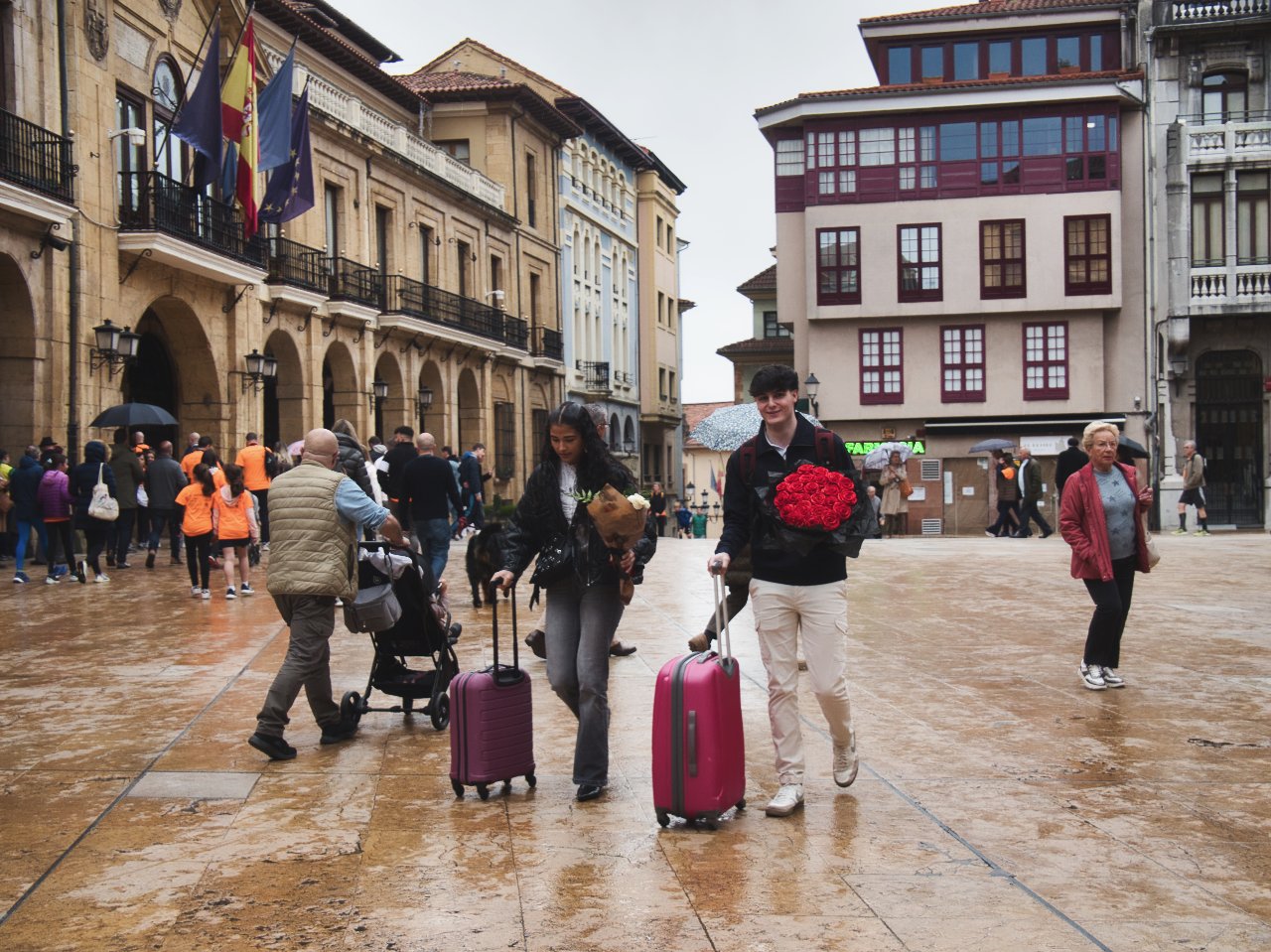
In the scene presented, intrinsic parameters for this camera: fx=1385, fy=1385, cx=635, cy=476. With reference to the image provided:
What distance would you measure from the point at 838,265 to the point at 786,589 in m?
36.5

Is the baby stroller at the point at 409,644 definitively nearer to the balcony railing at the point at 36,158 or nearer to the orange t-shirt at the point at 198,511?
the orange t-shirt at the point at 198,511

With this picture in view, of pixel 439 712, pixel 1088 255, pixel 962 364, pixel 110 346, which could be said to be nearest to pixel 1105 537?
pixel 439 712

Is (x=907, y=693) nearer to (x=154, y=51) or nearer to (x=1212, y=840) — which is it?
(x=1212, y=840)

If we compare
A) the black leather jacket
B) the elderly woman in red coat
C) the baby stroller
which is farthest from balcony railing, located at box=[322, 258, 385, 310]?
the black leather jacket

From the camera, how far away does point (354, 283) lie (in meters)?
32.0

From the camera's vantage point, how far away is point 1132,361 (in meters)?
40.1

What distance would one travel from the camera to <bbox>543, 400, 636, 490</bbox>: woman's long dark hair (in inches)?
245

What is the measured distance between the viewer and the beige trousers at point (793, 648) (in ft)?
18.9

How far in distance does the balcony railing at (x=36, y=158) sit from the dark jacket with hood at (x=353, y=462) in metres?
10.4

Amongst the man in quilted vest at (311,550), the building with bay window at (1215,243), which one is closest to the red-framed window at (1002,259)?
the building with bay window at (1215,243)

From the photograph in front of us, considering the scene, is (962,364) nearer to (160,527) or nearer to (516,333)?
(516,333)

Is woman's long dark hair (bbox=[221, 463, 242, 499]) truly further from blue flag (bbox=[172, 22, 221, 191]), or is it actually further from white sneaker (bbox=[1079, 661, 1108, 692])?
white sneaker (bbox=[1079, 661, 1108, 692])

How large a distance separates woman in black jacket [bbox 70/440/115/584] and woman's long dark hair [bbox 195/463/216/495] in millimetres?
2722

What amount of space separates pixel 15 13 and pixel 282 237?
955 centimetres
